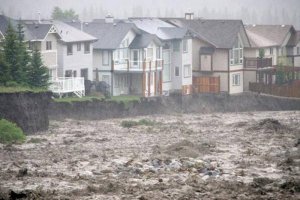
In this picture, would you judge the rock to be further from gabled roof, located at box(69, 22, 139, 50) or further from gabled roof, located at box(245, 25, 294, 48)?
gabled roof, located at box(245, 25, 294, 48)

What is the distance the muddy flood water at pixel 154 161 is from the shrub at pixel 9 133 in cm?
87

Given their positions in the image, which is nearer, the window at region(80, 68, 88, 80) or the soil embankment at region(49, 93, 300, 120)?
the soil embankment at region(49, 93, 300, 120)

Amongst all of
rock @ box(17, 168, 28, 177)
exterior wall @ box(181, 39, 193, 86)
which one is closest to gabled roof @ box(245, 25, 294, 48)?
exterior wall @ box(181, 39, 193, 86)

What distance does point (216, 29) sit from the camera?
96.2 m

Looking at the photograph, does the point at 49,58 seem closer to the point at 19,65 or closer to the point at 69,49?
the point at 69,49

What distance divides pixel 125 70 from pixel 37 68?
56.8 ft

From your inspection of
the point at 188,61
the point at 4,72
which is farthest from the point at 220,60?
the point at 4,72

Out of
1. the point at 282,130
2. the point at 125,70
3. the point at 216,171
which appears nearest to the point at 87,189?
the point at 216,171

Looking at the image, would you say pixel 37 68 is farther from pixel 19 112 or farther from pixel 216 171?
pixel 216 171

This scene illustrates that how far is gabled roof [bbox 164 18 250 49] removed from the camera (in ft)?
305

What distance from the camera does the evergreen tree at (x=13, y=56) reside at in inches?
2697

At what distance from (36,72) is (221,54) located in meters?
29.3

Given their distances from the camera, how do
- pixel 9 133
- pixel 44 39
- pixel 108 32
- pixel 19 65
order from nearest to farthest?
pixel 9 133, pixel 19 65, pixel 44 39, pixel 108 32

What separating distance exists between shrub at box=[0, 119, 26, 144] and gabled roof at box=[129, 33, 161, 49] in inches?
1133
